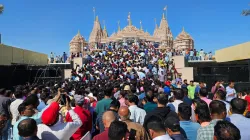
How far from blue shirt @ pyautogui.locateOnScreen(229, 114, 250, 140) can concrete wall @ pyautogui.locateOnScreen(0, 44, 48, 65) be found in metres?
17.2

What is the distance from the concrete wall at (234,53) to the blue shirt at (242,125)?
15543 millimetres

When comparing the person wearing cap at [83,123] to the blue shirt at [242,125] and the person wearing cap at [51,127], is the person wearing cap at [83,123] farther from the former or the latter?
the blue shirt at [242,125]

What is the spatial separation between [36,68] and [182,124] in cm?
1899

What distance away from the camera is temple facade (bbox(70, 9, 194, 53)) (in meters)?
69.4

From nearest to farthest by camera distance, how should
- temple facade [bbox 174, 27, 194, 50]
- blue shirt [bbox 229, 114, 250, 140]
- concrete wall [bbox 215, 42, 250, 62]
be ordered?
blue shirt [bbox 229, 114, 250, 140]
concrete wall [bbox 215, 42, 250, 62]
temple facade [bbox 174, 27, 194, 50]

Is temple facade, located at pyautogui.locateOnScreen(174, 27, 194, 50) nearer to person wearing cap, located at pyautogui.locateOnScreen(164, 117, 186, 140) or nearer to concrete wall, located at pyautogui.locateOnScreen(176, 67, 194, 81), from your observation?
concrete wall, located at pyautogui.locateOnScreen(176, 67, 194, 81)

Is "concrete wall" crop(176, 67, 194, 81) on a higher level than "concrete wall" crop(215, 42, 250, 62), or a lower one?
lower

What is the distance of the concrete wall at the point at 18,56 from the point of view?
18172mm

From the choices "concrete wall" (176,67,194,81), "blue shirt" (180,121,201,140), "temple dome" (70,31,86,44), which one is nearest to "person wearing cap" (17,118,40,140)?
"blue shirt" (180,121,201,140)

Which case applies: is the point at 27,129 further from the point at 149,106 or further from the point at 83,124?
the point at 149,106

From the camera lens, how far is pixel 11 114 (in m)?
6.14

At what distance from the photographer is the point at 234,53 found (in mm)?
20406

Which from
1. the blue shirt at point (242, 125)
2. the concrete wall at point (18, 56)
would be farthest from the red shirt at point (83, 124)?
the concrete wall at point (18, 56)

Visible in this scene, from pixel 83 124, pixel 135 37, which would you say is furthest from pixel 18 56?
pixel 135 37
